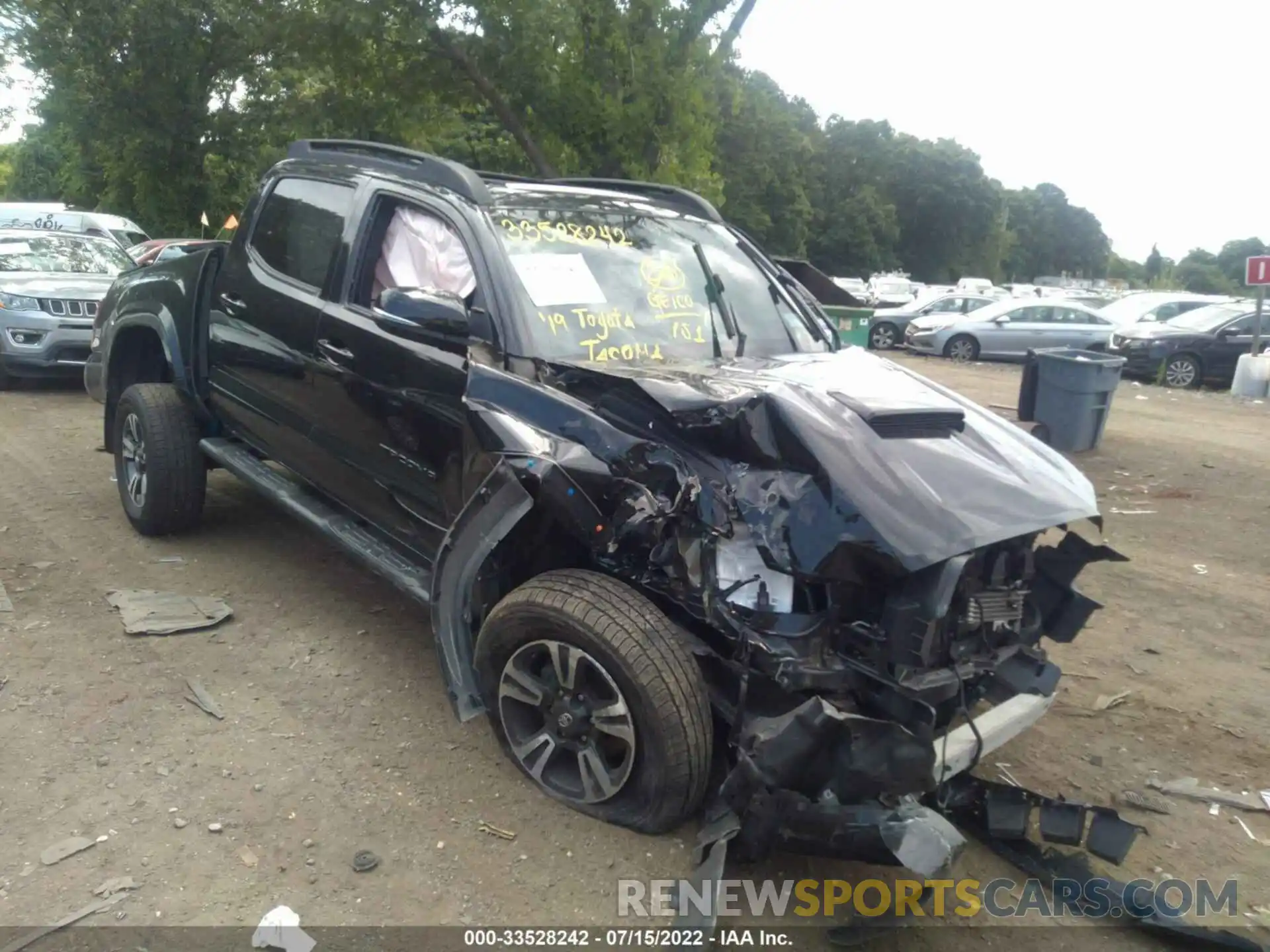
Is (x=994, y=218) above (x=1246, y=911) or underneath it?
above

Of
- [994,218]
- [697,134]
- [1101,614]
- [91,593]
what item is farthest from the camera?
[994,218]

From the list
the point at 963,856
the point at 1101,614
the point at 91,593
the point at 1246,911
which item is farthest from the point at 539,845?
the point at 1101,614

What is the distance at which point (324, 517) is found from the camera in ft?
15.3

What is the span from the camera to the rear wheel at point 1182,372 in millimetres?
17719

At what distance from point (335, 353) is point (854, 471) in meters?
2.34

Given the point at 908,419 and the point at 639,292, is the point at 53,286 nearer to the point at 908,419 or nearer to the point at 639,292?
the point at 639,292

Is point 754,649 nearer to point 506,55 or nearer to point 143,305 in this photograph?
point 143,305

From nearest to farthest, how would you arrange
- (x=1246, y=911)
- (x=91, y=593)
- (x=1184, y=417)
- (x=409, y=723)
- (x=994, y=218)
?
(x=1246, y=911) < (x=409, y=723) < (x=91, y=593) < (x=1184, y=417) < (x=994, y=218)

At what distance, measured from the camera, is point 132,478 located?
5871 millimetres

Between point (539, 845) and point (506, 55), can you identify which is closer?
point (539, 845)

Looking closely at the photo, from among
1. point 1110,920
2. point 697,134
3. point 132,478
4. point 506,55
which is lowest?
point 1110,920

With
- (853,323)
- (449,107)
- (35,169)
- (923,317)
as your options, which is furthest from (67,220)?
(35,169)

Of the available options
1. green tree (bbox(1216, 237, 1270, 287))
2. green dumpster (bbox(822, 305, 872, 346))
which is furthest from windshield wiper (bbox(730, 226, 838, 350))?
green tree (bbox(1216, 237, 1270, 287))

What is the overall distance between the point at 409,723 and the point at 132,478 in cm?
278
